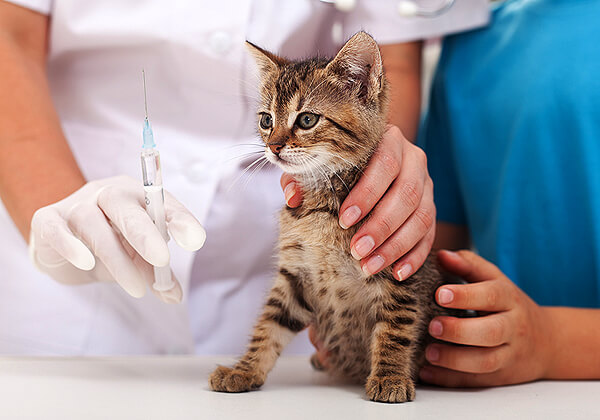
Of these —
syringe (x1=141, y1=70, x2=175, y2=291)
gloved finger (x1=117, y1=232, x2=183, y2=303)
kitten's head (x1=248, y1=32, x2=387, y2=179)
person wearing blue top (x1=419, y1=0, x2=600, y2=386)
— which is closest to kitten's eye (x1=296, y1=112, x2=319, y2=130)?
kitten's head (x1=248, y1=32, x2=387, y2=179)

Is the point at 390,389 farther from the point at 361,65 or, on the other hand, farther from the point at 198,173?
the point at 198,173

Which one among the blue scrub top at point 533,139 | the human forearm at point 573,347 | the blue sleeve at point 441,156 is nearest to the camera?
the human forearm at point 573,347

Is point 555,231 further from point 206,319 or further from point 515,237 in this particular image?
point 206,319

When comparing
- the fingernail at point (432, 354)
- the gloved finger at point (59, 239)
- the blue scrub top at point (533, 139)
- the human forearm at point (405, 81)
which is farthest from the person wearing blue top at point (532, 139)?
the gloved finger at point (59, 239)

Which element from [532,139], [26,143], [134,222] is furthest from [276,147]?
[532,139]

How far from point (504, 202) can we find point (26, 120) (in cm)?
127

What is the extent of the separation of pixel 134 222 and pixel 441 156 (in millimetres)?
1135

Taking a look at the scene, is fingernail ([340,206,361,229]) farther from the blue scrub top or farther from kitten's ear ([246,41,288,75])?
the blue scrub top

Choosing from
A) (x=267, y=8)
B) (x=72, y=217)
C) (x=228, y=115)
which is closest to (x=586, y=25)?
→ (x=267, y=8)

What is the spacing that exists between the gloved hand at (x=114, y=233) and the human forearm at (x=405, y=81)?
0.73 meters

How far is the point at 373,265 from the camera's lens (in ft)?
3.28

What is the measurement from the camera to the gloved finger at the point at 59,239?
41.3 inches

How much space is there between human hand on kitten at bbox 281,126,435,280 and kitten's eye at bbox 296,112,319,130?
127 mm

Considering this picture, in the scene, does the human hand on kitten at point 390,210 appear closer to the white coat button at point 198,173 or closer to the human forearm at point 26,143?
the white coat button at point 198,173
